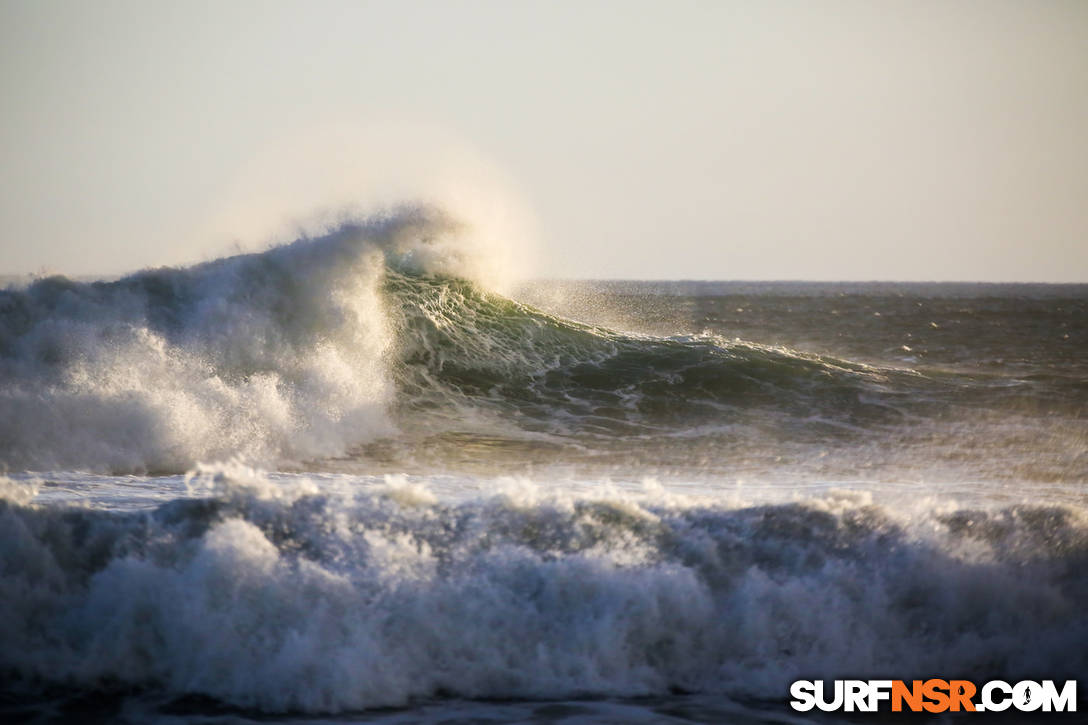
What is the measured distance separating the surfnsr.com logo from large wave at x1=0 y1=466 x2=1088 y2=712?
0.11 metres

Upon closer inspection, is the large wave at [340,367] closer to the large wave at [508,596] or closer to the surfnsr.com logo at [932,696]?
the large wave at [508,596]

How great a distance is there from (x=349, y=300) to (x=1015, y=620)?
9.39 meters

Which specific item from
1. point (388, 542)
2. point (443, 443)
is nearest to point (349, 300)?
point (443, 443)

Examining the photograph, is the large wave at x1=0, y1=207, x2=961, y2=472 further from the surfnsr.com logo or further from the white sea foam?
the surfnsr.com logo

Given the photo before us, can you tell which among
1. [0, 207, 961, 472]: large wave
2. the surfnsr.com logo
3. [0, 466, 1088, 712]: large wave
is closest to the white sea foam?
[0, 207, 961, 472]: large wave

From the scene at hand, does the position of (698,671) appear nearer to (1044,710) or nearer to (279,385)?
(1044,710)

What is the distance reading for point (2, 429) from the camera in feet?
30.8

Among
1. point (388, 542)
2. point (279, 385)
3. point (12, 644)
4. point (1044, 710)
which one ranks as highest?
point (279, 385)

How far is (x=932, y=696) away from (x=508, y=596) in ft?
8.05

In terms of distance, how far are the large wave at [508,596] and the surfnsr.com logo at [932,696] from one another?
0.36 ft

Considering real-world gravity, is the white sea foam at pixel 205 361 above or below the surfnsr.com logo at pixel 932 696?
above

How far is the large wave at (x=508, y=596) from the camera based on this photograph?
5.41 m

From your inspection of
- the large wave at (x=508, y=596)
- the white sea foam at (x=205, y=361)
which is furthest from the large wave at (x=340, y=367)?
the large wave at (x=508, y=596)

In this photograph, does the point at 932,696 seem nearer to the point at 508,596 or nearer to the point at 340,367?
the point at 508,596
